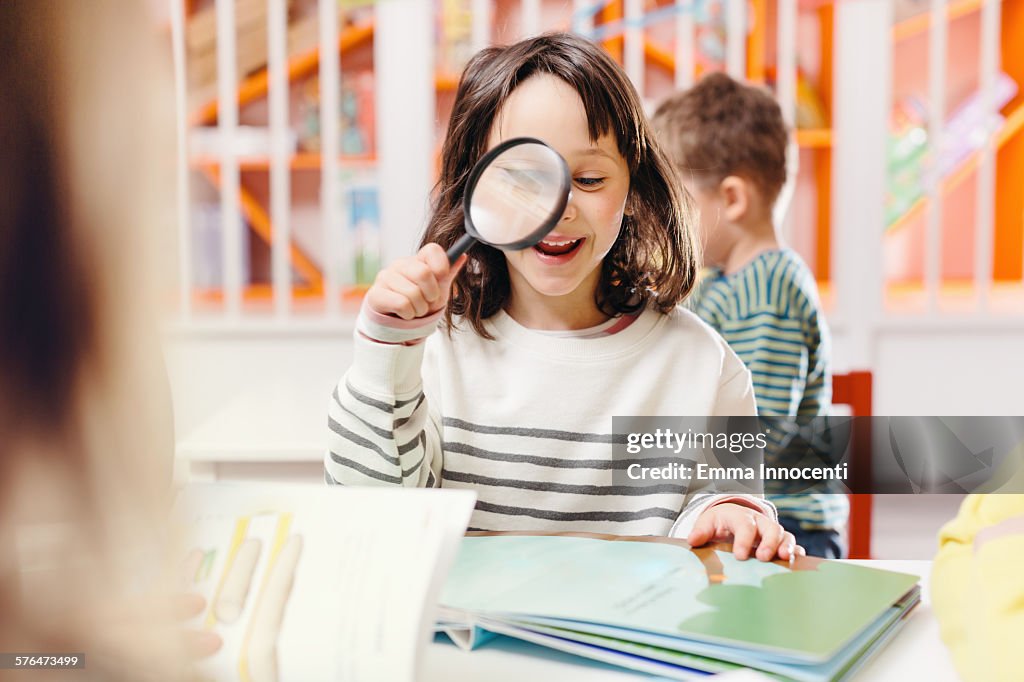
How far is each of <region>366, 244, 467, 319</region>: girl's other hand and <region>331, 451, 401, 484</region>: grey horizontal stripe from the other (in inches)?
7.1

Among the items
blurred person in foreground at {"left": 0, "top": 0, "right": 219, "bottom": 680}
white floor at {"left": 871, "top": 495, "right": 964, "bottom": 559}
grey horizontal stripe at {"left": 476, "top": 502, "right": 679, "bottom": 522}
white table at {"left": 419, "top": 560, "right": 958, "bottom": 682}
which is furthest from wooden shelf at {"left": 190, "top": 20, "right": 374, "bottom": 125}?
blurred person in foreground at {"left": 0, "top": 0, "right": 219, "bottom": 680}

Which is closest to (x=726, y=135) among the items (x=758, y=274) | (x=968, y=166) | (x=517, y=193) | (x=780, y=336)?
(x=758, y=274)

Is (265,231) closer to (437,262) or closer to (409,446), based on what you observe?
(409,446)

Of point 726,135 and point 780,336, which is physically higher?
point 726,135

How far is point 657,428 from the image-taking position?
1.11 metres

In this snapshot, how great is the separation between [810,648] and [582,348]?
59 centimetres

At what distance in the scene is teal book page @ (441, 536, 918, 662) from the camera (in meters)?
0.58

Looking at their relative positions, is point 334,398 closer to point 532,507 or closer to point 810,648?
point 532,507

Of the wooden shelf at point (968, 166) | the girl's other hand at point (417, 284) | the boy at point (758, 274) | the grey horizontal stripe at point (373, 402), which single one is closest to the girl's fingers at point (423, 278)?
the girl's other hand at point (417, 284)

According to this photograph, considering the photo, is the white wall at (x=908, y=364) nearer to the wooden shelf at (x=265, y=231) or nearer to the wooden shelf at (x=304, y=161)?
the wooden shelf at (x=265, y=231)

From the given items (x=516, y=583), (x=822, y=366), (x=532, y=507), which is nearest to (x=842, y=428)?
(x=822, y=366)

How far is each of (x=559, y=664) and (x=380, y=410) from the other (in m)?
0.37

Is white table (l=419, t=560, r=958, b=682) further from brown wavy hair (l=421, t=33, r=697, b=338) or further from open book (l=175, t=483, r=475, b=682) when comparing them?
brown wavy hair (l=421, t=33, r=697, b=338)

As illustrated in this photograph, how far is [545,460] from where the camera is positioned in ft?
3.55
